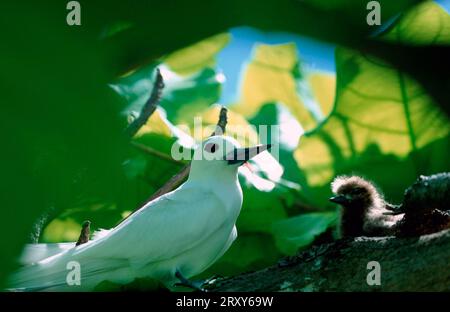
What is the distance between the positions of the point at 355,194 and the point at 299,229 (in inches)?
15.6

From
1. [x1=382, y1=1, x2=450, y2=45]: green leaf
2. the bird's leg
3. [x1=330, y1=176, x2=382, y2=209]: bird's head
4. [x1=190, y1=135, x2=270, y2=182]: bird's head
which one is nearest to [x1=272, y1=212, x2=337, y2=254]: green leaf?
[x1=330, y1=176, x2=382, y2=209]: bird's head

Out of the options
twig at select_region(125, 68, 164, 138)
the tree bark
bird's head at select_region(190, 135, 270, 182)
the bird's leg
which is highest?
twig at select_region(125, 68, 164, 138)

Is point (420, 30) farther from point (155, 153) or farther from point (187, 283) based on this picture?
point (155, 153)

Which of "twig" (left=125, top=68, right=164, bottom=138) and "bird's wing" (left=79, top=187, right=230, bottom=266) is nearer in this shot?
"bird's wing" (left=79, top=187, right=230, bottom=266)

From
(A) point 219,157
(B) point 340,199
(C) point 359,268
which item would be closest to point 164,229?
(A) point 219,157

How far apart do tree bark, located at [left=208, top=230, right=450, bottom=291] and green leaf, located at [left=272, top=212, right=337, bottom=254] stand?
2.53 feet

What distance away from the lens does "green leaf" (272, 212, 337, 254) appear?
7.50 feet

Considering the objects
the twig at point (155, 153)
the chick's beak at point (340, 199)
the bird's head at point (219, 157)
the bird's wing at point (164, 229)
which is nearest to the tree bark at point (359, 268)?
the bird's wing at point (164, 229)

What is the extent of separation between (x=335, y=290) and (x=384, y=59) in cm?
96

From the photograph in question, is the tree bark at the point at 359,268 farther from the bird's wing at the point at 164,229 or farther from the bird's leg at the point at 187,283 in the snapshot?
the bird's wing at the point at 164,229

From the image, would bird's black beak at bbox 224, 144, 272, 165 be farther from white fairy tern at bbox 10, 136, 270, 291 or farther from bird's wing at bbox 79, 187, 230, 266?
bird's wing at bbox 79, 187, 230, 266

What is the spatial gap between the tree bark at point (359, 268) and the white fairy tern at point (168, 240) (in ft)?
0.45

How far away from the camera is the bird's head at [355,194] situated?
201 cm

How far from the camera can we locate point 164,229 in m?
1.58
